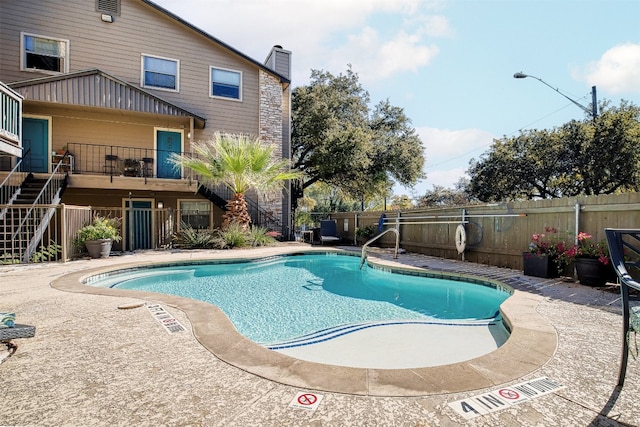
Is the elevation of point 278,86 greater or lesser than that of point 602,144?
greater

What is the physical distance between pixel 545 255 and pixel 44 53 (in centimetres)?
1529

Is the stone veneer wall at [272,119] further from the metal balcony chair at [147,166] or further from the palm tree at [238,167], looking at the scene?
the metal balcony chair at [147,166]

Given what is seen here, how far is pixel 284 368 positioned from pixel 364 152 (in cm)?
1400

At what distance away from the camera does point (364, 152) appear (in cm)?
1548

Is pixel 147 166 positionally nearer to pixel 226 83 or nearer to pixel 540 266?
pixel 226 83

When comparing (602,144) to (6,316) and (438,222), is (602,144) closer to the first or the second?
(438,222)

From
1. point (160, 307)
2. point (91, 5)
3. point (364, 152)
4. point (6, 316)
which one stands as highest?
point (91, 5)

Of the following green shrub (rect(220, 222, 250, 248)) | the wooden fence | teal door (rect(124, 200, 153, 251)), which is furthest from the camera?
teal door (rect(124, 200, 153, 251))

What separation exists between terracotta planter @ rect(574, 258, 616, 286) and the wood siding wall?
11.5m

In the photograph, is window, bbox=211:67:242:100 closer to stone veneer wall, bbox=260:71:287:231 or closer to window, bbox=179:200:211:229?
stone veneer wall, bbox=260:71:287:231

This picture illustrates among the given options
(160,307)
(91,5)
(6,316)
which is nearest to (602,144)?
(160,307)

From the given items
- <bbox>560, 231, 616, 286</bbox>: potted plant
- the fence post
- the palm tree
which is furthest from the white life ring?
the fence post

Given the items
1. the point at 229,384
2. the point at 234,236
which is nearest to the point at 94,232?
the point at 234,236

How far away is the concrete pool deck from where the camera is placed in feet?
5.54
